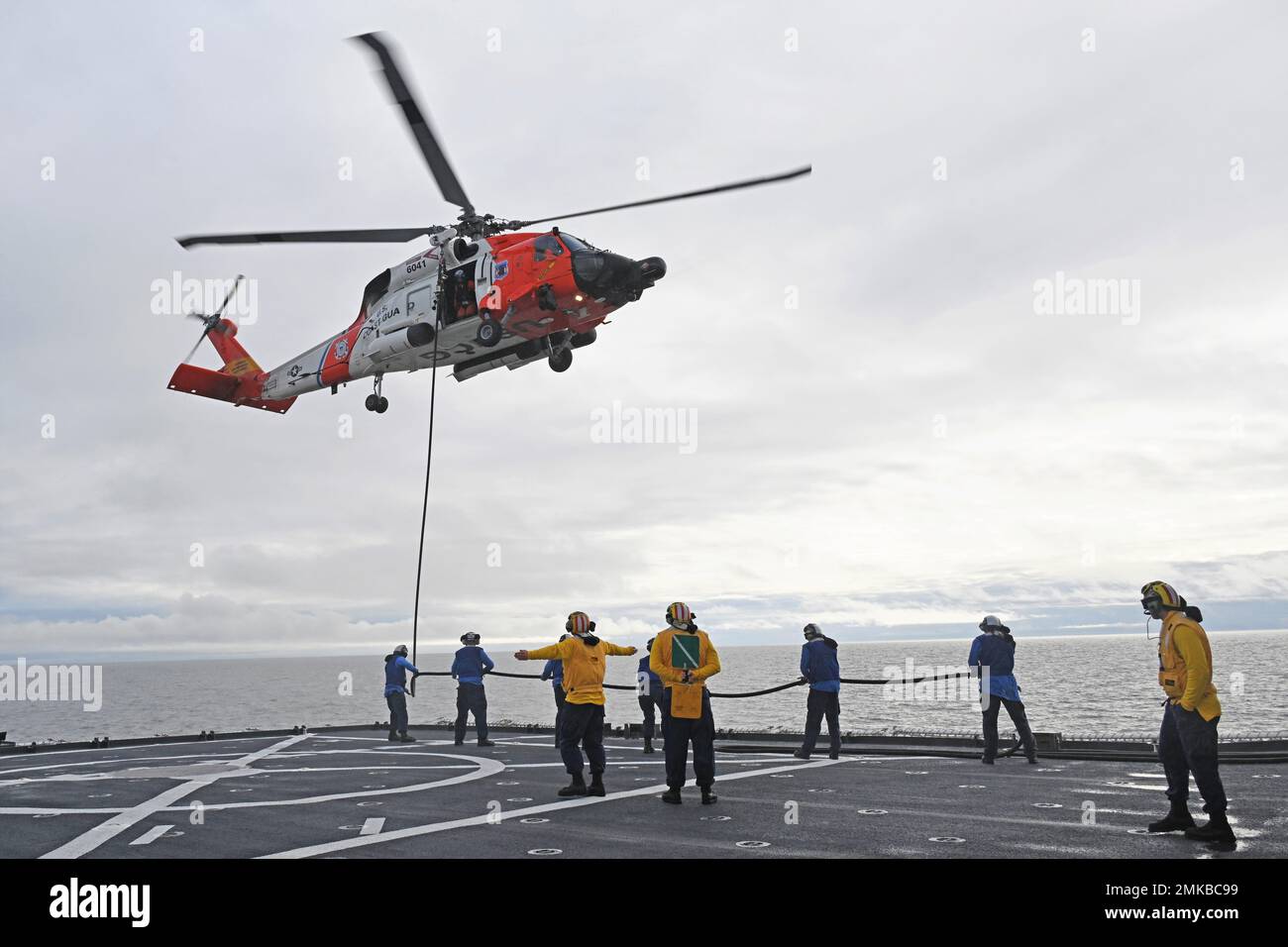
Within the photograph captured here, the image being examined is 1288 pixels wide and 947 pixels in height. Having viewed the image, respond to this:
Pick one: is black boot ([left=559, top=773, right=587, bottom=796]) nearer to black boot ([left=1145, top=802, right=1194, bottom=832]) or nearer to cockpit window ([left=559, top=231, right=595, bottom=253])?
black boot ([left=1145, top=802, right=1194, bottom=832])

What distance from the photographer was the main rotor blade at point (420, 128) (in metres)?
14.1

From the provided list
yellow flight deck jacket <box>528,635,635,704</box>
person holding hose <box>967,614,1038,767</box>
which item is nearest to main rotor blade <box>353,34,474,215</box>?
yellow flight deck jacket <box>528,635,635,704</box>

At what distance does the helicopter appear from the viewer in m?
17.0

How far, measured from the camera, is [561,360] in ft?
62.8

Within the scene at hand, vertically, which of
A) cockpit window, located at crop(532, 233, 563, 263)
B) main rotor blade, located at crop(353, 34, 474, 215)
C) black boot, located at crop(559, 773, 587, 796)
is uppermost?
main rotor blade, located at crop(353, 34, 474, 215)

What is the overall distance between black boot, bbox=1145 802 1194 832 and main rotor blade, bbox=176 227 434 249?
15112 millimetres

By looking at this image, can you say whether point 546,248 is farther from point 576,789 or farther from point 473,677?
point 576,789

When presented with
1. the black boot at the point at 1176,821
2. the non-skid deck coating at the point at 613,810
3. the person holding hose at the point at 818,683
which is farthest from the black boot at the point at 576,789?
the black boot at the point at 1176,821

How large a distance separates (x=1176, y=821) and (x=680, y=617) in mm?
5406

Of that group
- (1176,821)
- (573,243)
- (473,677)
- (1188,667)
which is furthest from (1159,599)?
(473,677)

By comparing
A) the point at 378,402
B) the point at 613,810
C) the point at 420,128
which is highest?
the point at 420,128

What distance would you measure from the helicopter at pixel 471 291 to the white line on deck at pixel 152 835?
825 cm
